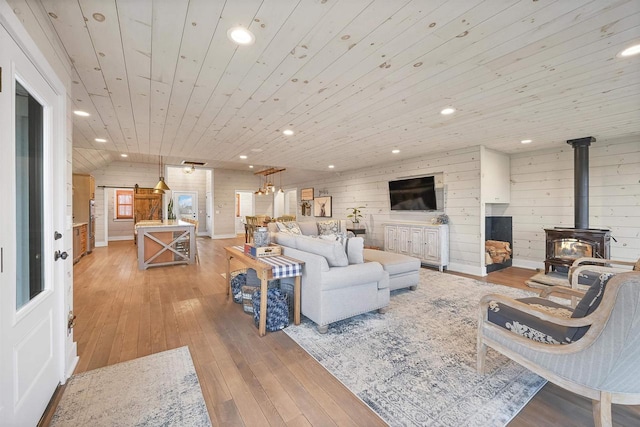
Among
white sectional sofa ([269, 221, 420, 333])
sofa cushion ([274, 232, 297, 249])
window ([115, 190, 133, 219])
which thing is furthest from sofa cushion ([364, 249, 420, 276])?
window ([115, 190, 133, 219])

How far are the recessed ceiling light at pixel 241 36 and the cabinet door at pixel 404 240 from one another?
494cm

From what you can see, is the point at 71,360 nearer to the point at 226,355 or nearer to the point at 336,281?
the point at 226,355

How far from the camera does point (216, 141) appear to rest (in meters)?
4.50

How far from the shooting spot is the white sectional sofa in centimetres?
267

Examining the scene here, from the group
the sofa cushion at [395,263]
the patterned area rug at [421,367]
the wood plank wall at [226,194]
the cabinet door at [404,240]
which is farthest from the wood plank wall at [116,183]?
the patterned area rug at [421,367]

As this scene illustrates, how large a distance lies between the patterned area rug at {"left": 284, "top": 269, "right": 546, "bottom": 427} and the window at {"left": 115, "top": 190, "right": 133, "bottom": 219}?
9.71 meters

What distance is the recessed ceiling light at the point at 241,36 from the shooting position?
1.70 m

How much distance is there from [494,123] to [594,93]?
1022 millimetres

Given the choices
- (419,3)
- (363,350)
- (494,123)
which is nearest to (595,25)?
(419,3)

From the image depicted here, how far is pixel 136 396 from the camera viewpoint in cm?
176

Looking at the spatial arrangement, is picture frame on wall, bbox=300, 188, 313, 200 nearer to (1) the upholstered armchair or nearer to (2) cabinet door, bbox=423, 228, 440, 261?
(2) cabinet door, bbox=423, 228, 440, 261

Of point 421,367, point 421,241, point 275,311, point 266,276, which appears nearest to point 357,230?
point 421,241

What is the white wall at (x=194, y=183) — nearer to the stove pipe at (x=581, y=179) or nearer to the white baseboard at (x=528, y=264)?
the white baseboard at (x=528, y=264)

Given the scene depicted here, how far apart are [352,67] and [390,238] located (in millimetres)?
4625
